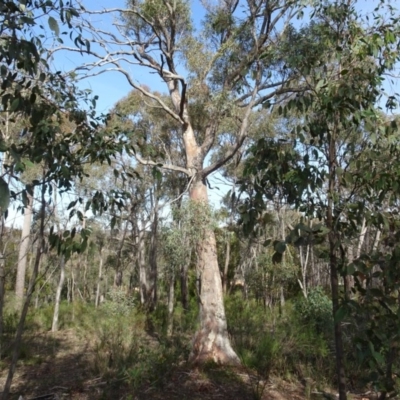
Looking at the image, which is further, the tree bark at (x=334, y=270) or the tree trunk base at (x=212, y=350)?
the tree trunk base at (x=212, y=350)

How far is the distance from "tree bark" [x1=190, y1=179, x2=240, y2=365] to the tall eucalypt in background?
5226mm

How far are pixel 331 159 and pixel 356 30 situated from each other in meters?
0.69

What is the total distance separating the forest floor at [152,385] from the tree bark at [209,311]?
381 mm

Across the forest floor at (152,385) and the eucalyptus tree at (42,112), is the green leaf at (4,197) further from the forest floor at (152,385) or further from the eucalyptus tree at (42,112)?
the forest floor at (152,385)

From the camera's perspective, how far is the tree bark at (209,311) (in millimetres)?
7170

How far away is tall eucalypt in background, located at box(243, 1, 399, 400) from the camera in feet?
6.57

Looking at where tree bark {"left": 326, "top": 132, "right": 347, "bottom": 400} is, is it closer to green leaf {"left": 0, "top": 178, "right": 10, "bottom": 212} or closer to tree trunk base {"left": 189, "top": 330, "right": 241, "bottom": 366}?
green leaf {"left": 0, "top": 178, "right": 10, "bottom": 212}

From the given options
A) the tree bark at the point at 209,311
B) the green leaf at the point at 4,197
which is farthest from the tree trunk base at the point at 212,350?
the green leaf at the point at 4,197

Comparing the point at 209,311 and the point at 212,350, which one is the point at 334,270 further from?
the point at 209,311

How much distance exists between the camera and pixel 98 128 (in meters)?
2.64

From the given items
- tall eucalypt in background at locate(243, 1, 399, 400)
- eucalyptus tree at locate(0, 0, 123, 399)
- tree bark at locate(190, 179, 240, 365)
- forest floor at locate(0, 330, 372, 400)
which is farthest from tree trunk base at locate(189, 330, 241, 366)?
tall eucalypt in background at locate(243, 1, 399, 400)

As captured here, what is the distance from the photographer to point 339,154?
2.44 m

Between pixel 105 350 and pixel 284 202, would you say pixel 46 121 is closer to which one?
pixel 284 202

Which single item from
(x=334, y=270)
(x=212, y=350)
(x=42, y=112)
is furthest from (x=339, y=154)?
(x=212, y=350)
